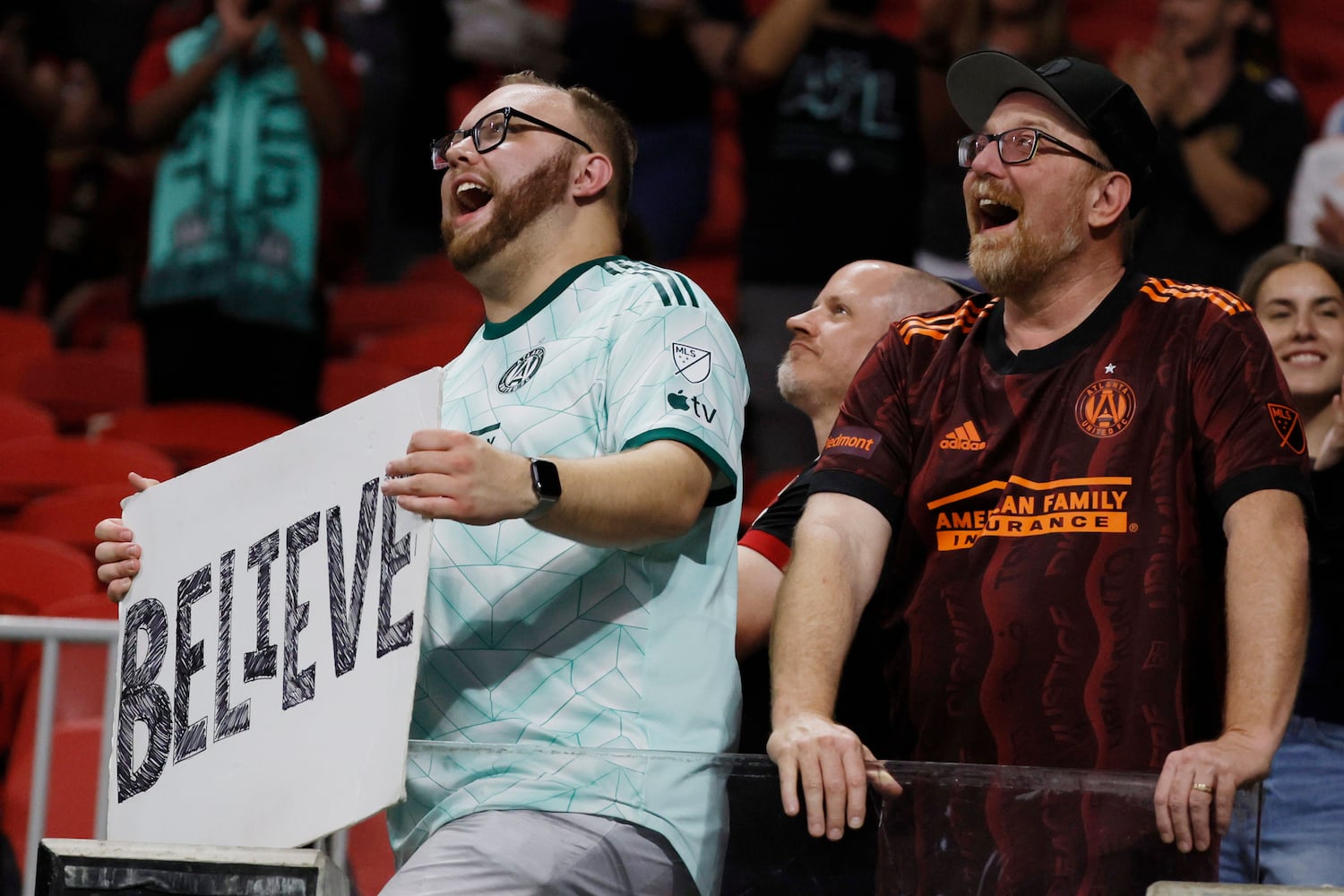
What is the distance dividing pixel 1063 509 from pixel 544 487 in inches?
30.0

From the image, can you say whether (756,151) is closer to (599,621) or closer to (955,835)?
(599,621)

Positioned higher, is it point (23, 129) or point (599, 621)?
point (23, 129)

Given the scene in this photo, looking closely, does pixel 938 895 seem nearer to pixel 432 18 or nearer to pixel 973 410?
Result: pixel 973 410

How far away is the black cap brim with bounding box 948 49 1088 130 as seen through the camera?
2709 mm

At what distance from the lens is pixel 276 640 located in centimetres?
232

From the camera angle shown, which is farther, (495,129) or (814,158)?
(814,158)

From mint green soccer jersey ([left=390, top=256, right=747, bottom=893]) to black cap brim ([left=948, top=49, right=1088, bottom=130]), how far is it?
0.64m

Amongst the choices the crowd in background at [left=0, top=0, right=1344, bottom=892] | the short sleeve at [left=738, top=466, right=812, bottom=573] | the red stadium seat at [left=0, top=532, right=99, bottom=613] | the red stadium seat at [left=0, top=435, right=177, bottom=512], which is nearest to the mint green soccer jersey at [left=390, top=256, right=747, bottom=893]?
the short sleeve at [left=738, top=466, right=812, bottom=573]

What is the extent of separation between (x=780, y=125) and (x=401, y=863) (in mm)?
3653

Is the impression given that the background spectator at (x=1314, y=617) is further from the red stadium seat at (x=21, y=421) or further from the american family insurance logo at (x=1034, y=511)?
the red stadium seat at (x=21, y=421)

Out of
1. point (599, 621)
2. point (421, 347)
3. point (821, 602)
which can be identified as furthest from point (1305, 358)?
point (421, 347)

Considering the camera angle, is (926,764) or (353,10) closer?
(926,764)

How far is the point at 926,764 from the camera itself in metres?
2.04

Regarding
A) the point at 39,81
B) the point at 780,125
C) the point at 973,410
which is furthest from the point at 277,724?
the point at 39,81
